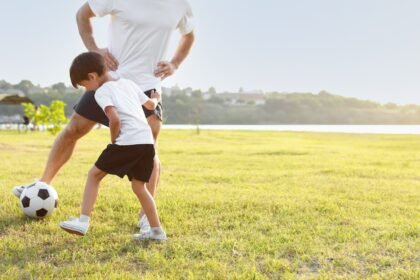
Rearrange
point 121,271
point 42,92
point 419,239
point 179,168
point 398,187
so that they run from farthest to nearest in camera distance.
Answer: point 42,92, point 179,168, point 398,187, point 419,239, point 121,271

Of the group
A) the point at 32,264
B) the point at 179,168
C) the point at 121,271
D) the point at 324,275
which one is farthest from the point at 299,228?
the point at 179,168

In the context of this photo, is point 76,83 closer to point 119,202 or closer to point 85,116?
point 85,116

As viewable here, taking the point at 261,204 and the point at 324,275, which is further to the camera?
the point at 261,204

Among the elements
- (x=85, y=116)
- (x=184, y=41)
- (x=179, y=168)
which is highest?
(x=184, y=41)

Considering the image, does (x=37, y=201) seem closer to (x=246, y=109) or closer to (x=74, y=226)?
(x=74, y=226)

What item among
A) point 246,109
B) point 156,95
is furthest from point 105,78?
point 246,109

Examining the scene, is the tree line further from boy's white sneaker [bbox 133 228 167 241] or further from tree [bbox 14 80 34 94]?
boy's white sneaker [bbox 133 228 167 241]

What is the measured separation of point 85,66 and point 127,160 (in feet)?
2.37

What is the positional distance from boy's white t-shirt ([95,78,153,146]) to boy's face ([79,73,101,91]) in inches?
3.0

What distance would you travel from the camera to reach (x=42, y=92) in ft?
275

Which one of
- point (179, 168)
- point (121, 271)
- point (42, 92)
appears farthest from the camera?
point (42, 92)

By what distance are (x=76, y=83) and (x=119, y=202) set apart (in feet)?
6.53

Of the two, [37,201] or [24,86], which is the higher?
[24,86]

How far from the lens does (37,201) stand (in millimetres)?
4348
